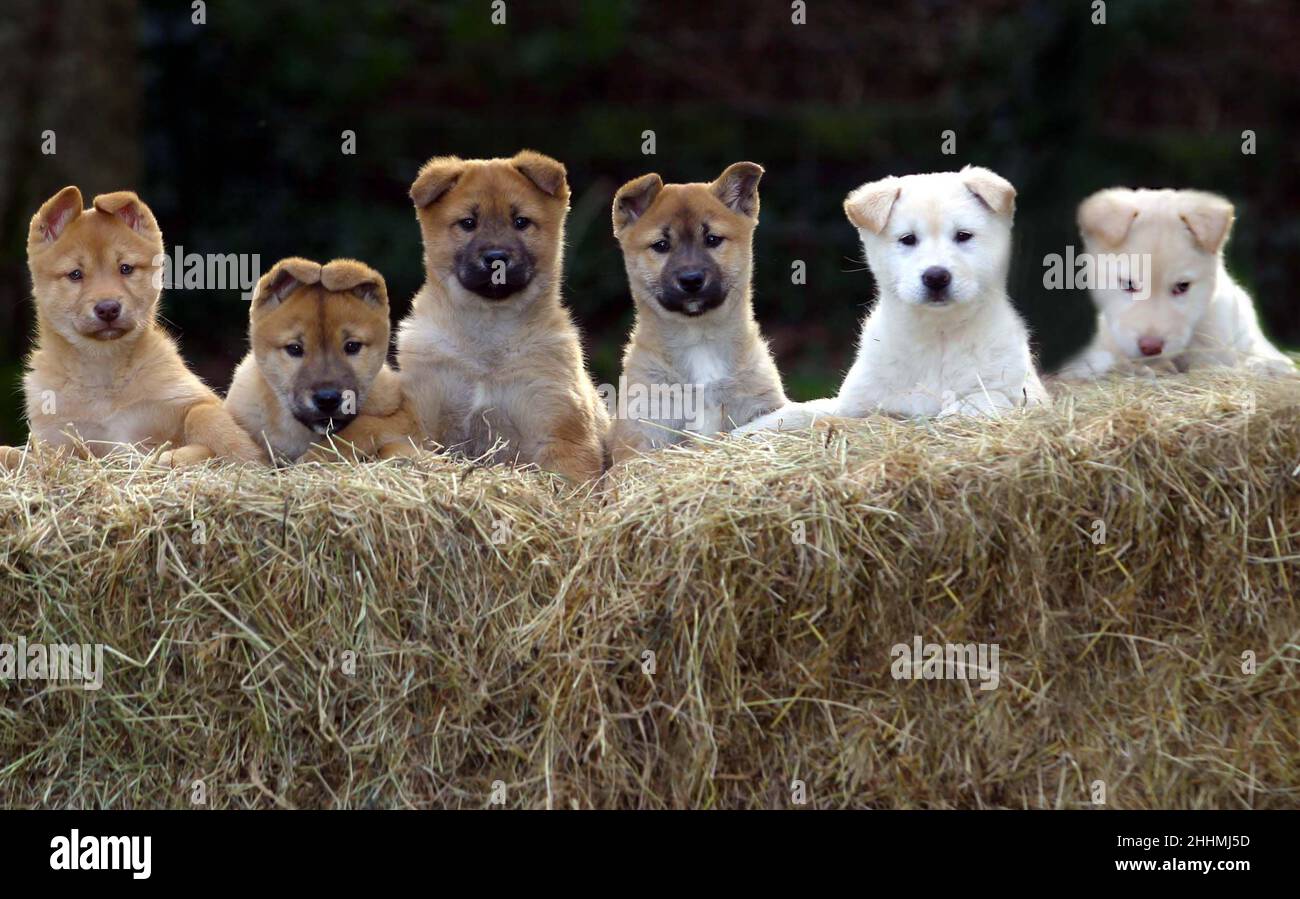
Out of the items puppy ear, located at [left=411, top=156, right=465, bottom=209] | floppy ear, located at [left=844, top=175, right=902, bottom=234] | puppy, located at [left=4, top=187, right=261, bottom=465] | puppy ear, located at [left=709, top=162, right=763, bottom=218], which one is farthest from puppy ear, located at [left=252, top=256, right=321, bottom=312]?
floppy ear, located at [left=844, top=175, right=902, bottom=234]

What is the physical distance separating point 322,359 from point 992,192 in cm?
234

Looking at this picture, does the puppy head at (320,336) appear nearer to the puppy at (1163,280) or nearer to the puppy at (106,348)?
the puppy at (106,348)

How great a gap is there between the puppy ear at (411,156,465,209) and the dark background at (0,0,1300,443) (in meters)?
4.66


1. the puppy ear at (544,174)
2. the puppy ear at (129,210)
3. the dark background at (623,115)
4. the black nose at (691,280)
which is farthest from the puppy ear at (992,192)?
the dark background at (623,115)

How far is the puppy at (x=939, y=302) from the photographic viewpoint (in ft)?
17.4

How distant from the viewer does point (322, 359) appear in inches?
207

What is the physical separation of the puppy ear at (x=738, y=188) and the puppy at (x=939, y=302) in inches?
17.7

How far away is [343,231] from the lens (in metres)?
11.3

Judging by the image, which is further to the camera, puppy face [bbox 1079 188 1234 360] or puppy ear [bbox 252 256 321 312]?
puppy face [bbox 1079 188 1234 360]

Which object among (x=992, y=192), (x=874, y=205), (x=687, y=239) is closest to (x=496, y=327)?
(x=687, y=239)

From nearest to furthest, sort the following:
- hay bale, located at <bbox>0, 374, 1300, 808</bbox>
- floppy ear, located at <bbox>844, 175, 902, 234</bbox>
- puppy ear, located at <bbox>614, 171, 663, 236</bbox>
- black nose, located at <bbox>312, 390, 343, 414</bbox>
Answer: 1. hay bale, located at <bbox>0, 374, 1300, 808</bbox>
2. black nose, located at <bbox>312, 390, 343, 414</bbox>
3. floppy ear, located at <bbox>844, 175, 902, 234</bbox>
4. puppy ear, located at <bbox>614, 171, 663, 236</bbox>

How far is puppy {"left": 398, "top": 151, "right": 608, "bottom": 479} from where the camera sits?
5.68 metres

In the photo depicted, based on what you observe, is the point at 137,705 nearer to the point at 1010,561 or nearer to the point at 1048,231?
the point at 1010,561

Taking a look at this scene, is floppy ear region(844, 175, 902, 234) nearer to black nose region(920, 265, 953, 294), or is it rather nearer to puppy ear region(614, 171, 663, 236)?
black nose region(920, 265, 953, 294)
